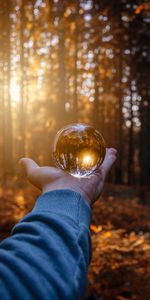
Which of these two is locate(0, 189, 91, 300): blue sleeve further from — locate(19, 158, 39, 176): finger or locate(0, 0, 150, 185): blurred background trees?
locate(0, 0, 150, 185): blurred background trees

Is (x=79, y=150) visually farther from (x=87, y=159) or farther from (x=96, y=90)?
(x=96, y=90)

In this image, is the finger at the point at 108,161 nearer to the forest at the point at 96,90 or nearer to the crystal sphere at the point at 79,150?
the crystal sphere at the point at 79,150

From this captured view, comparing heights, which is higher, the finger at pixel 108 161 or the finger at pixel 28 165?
the finger at pixel 28 165

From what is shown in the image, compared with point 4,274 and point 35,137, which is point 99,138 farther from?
point 35,137

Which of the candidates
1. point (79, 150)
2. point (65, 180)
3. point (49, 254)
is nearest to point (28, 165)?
point (79, 150)

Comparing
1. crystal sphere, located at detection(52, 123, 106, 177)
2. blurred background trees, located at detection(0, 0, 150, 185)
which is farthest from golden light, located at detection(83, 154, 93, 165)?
blurred background trees, located at detection(0, 0, 150, 185)

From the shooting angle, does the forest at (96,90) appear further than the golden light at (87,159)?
Yes

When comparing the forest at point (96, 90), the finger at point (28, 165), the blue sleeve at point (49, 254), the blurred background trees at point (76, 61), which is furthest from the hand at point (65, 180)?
the blurred background trees at point (76, 61)

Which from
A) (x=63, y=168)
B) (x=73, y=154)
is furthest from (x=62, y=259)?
(x=73, y=154)
